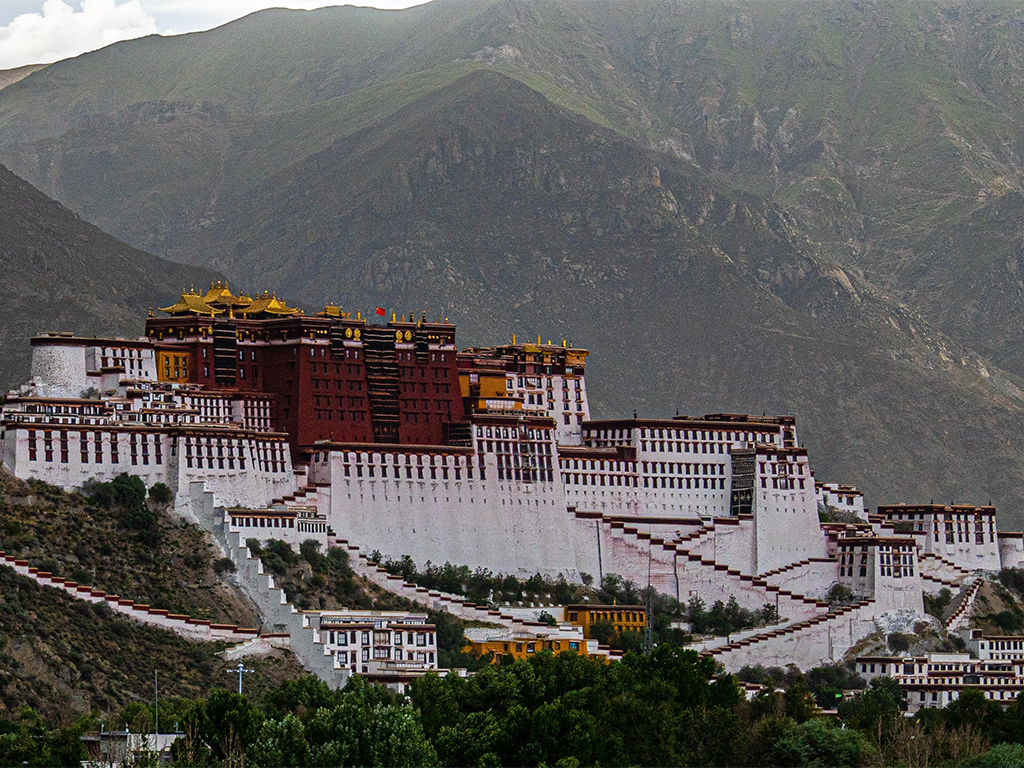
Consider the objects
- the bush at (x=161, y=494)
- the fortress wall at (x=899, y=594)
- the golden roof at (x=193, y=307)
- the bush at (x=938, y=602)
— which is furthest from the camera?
the bush at (x=938, y=602)

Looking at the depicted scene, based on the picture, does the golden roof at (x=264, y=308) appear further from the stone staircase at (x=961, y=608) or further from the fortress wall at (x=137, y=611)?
the stone staircase at (x=961, y=608)

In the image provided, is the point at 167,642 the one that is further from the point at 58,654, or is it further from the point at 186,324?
the point at 186,324

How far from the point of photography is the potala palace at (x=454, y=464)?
472 feet

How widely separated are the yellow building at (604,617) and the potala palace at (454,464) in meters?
5.22

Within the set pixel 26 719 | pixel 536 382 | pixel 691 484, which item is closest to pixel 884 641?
pixel 691 484

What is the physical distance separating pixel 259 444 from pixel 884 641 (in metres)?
37.5

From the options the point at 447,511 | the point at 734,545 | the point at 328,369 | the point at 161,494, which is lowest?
the point at 734,545

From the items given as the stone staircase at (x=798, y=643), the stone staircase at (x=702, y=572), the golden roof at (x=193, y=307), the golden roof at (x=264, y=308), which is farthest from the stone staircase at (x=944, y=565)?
the golden roof at (x=193, y=307)

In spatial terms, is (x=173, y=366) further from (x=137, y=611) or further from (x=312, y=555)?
(x=137, y=611)

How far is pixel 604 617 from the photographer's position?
495 feet

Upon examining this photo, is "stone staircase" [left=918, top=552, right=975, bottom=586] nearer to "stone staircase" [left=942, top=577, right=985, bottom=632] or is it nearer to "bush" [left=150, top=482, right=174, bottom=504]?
"stone staircase" [left=942, top=577, right=985, bottom=632]

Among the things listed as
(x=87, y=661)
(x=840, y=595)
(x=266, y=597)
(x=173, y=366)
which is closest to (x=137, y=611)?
(x=87, y=661)

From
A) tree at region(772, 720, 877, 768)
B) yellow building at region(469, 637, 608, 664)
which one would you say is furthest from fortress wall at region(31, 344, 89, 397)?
tree at region(772, 720, 877, 768)

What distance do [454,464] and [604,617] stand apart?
11.7 metres
